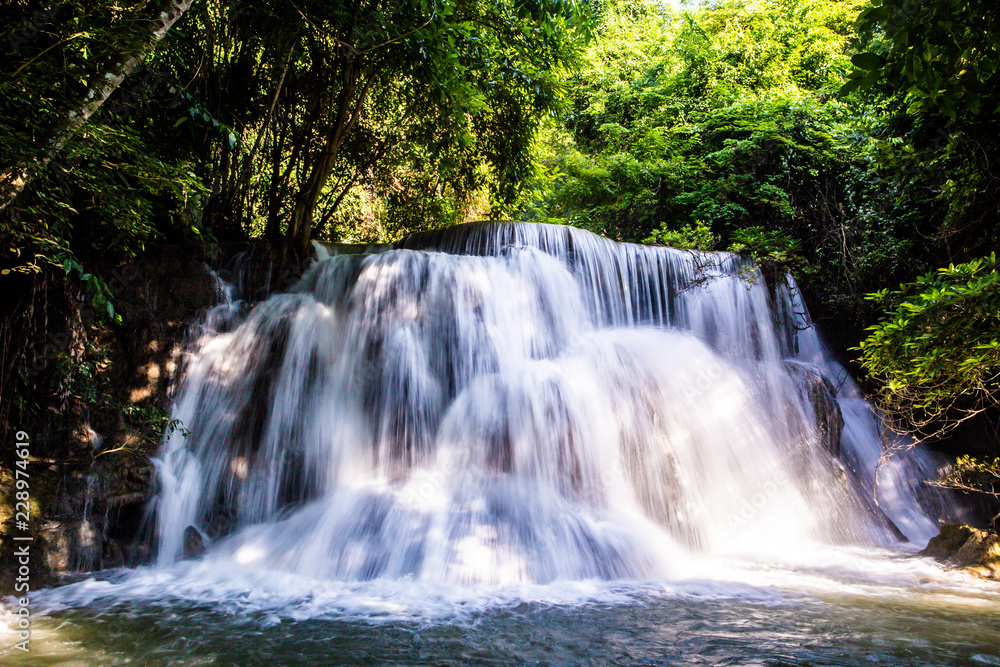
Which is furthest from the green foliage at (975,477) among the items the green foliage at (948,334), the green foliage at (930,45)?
the green foliage at (930,45)

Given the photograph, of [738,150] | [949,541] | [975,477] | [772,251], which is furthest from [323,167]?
[975,477]

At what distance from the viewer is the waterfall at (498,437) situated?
5.52 m

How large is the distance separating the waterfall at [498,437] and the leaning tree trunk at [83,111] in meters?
3.33

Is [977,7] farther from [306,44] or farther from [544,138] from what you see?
[544,138]

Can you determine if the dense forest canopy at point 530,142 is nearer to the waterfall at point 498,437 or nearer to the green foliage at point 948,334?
the green foliage at point 948,334

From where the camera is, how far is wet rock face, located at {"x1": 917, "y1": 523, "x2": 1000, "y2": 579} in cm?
528

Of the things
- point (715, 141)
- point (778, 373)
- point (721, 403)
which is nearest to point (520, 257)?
point (721, 403)

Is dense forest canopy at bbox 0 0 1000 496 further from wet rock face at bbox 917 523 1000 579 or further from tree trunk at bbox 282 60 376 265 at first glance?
wet rock face at bbox 917 523 1000 579

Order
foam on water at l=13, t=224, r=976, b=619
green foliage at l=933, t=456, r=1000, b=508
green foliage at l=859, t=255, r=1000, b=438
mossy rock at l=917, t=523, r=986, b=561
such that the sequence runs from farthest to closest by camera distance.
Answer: green foliage at l=933, t=456, r=1000, b=508 < mossy rock at l=917, t=523, r=986, b=561 < foam on water at l=13, t=224, r=976, b=619 < green foliage at l=859, t=255, r=1000, b=438

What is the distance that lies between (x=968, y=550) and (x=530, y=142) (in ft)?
27.7

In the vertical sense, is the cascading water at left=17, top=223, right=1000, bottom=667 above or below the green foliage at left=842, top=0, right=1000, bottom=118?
below

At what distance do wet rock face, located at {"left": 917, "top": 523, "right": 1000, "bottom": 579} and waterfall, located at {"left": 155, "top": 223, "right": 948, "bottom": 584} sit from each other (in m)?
1.20

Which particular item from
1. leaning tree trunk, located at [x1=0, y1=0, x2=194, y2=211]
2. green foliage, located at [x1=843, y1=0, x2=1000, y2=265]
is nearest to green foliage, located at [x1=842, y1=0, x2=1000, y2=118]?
green foliage, located at [x1=843, y1=0, x2=1000, y2=265]

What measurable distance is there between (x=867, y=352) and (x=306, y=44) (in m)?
8.43
